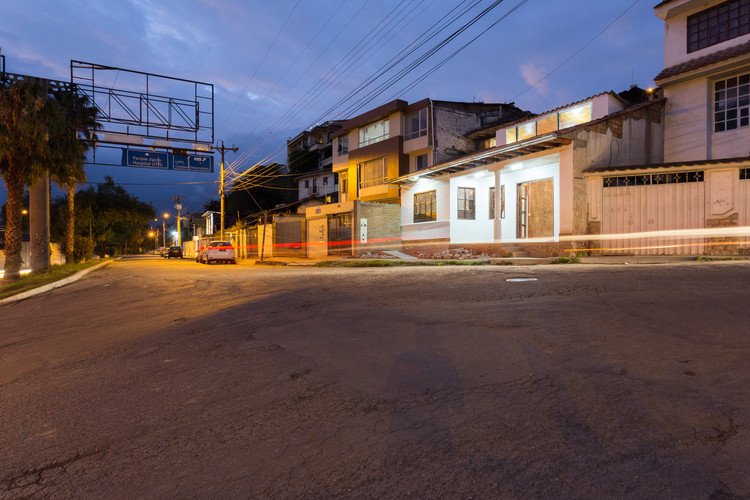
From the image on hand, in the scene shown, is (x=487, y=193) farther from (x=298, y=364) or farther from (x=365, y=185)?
(x=298, y=364)

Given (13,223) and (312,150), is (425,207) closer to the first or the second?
(13,223)

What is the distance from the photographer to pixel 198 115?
85.1 ft

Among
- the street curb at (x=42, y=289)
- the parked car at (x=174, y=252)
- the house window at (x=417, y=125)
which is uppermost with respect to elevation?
the house window at (x=417, y=125)

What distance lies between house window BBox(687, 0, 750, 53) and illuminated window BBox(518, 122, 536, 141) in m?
6.76

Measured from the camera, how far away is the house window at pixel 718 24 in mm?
16922

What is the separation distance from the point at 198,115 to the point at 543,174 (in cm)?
1905

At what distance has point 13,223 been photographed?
17531 millimetres

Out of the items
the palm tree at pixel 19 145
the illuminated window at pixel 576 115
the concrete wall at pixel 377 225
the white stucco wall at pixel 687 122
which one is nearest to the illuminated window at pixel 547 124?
the illuminated window at pixel 576 115

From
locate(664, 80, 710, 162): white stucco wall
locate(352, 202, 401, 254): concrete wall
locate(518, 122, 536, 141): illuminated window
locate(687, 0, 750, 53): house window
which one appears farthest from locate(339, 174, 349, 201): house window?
locate(687, 0, 750, 53): house window

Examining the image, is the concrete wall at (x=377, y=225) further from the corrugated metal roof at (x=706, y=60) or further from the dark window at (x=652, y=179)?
the corrugated metal roof at (x=706, y=60)

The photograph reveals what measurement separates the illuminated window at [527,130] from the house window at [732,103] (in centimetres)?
728

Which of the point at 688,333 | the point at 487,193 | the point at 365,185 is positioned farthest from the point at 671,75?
the point at 365,185

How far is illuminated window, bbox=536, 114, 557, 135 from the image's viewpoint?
21.6 meters

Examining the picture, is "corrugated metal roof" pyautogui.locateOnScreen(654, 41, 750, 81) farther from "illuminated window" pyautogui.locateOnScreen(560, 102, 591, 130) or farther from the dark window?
the dark window
